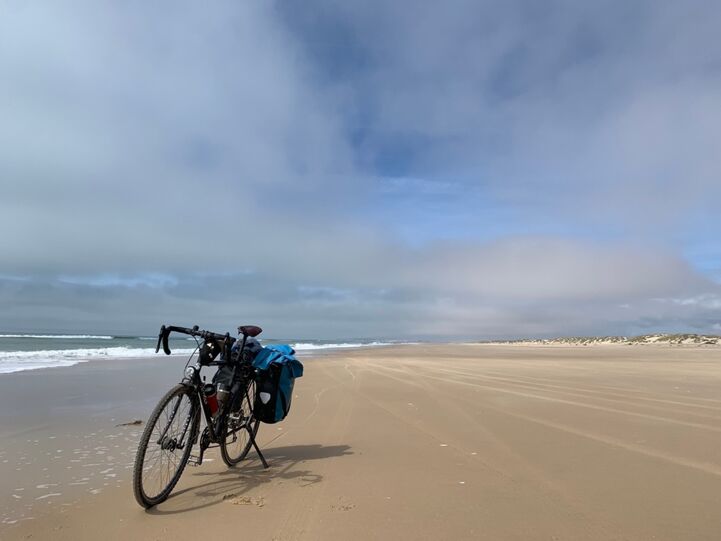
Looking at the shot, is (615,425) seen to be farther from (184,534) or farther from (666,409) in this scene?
(184,534)

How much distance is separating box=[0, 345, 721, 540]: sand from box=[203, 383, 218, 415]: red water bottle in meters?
0.78

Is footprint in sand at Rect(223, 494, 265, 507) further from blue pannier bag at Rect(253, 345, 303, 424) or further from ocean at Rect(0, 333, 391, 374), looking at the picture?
ocean at Rect(0, 333, 391, 374)

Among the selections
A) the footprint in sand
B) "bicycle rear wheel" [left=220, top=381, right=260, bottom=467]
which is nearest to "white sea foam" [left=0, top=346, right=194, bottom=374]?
"bicycle rear wheel" [left=220, top=381, right=260, bottom=467]

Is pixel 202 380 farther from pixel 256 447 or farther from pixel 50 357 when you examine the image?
pixel 50 357

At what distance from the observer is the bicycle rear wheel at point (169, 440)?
4.49m

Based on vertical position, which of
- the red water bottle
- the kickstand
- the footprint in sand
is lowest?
the footprint in sand

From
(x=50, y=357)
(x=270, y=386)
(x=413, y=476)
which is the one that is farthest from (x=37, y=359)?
(x=413, y=476)

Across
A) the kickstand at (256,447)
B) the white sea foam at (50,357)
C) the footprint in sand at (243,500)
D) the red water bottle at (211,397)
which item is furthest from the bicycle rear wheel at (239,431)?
the white sea foam at (50,357)

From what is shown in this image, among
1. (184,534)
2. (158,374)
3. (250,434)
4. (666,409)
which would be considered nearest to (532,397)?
(666,409)

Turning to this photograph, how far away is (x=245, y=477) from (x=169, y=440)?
1084mm

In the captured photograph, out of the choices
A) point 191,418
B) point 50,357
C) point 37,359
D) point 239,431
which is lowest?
point 239,431

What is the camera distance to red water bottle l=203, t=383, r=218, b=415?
4.96 metres

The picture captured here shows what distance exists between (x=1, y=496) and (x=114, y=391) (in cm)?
812

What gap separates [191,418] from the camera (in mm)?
4848
